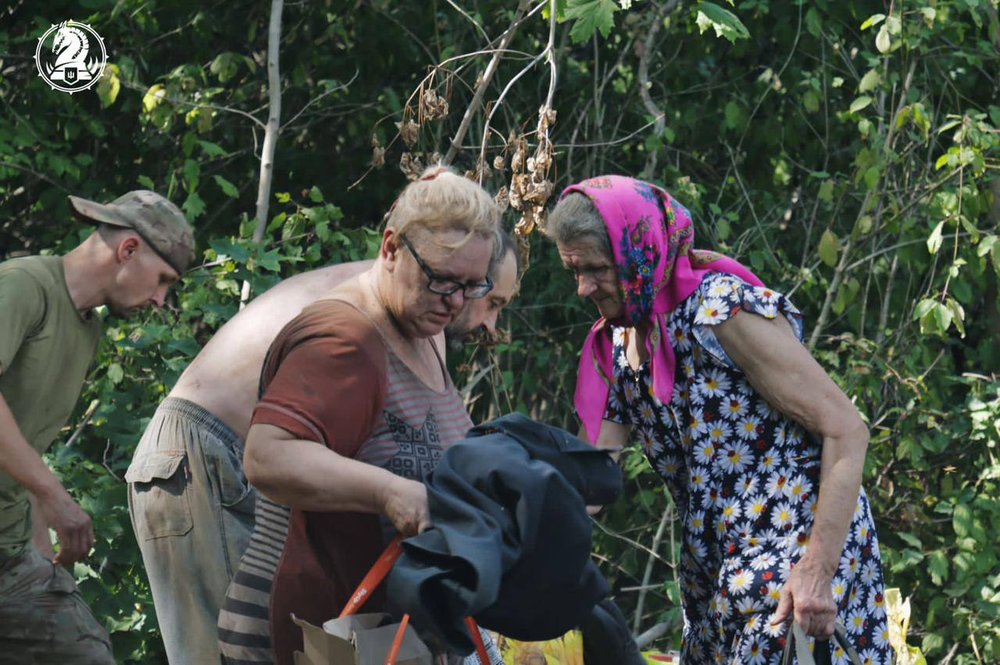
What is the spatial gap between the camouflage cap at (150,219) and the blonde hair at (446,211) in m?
1.26

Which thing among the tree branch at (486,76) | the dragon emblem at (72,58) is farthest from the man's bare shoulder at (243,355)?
the dragon emblem at (72,58)

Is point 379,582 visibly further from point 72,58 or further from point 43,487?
point 72,58

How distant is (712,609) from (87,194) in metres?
3.57

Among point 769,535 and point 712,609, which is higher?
point 769,535

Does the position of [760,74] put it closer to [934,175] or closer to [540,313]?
[934,175]

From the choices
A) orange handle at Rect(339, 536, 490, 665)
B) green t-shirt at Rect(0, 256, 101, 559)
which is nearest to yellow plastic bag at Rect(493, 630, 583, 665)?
green t-shirt at Rect(0, 256, 101, 559)

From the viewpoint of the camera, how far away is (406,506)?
219 centimetres

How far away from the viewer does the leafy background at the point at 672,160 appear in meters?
5.59

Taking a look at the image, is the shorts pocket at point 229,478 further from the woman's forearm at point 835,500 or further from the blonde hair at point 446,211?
the woman's forearm at point 835,500

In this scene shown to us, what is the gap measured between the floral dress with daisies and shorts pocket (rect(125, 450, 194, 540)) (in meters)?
1.12

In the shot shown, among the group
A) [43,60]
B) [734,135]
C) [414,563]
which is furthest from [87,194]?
[414,563]

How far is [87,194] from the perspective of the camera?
19.3 ft

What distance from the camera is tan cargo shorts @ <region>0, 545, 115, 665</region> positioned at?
364 centimetres

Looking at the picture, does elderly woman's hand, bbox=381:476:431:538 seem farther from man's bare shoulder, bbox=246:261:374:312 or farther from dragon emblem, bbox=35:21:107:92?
dragon emblem, bbox=35:21:107:92
